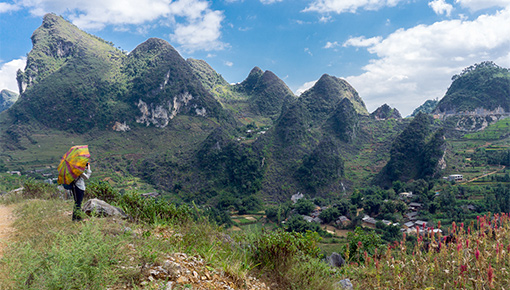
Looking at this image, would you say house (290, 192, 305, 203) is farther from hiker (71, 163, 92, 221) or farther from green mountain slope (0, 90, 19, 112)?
green mountain slope (0, 90, 19, 112)

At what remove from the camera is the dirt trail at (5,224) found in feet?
14.0

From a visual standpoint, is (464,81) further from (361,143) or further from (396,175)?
(396,175)

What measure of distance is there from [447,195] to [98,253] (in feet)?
115

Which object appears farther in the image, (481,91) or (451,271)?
(481,91)

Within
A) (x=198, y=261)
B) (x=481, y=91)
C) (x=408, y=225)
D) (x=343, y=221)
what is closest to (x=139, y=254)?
(x=198, y=261)

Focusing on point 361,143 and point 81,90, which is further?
point 81,90

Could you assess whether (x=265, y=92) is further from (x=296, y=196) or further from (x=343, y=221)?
(x=343, y=221)

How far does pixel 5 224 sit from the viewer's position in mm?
5211

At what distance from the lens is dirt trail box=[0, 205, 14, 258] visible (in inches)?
168

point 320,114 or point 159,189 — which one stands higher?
point 320,114

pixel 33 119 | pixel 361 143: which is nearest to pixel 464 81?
pixel 361 143

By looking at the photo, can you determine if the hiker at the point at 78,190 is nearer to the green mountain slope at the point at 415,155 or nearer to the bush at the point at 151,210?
the bush at the point at 151,210

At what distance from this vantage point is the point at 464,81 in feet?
244

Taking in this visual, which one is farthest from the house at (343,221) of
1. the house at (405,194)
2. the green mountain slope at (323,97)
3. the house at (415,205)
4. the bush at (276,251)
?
the green mountain slope at (323,97)
